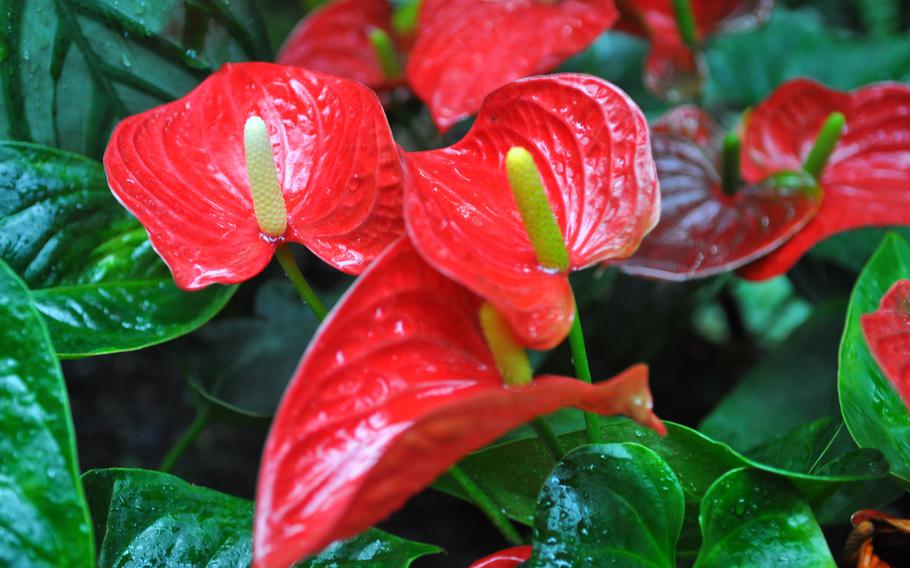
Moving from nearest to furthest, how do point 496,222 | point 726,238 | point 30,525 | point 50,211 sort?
point 30,525
point 496,222
point 50,211
point 726,238

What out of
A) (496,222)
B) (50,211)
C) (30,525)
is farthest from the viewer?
(50,211)

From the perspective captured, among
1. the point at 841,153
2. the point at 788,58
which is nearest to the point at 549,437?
the point at 841,153

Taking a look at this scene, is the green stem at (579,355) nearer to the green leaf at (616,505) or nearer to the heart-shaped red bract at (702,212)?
the green leaf at (616,505)

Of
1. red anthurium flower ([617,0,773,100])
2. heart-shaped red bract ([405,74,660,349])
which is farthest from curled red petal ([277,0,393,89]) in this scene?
heart-shaped red bract ([405,74,660,349])

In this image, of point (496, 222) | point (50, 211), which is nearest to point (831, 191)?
point (496, 222)

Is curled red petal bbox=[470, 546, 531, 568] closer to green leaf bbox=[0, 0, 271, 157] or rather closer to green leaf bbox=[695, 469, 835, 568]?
green leaf bbox=[695, 469, 835, 568]

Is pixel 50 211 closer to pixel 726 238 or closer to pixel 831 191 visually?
pixel 726 238
